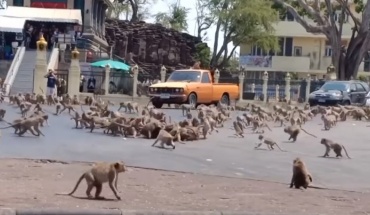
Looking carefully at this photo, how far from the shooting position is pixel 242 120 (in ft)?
83.1

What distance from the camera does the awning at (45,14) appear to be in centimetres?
4989

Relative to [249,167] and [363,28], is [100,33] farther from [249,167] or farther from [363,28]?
[249,167]

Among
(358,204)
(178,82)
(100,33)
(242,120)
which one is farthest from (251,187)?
(100,33)

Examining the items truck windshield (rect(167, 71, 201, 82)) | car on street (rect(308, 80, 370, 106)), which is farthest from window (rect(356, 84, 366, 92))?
→ truck windshield (rect(167, 71, 201, 82))

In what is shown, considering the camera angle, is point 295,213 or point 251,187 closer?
point 295,213

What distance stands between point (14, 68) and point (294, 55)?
124ft

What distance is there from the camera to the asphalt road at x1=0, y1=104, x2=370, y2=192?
15930 millimetres

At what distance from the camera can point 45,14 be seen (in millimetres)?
51094

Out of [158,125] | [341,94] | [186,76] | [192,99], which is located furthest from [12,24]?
[158,125]

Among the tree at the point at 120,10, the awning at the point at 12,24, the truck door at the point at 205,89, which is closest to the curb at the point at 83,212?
the truck door at the point at 205,89

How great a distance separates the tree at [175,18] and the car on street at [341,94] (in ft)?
163

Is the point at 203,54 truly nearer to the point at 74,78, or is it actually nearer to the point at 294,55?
the point at 294,55

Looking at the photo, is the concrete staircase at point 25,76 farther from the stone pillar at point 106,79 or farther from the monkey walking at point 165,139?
the monkey walking at point 165,139

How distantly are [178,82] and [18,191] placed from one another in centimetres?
2527
